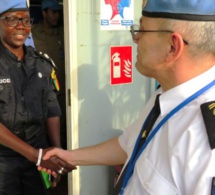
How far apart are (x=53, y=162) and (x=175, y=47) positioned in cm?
107

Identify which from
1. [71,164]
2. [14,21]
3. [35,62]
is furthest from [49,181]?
[14,21]

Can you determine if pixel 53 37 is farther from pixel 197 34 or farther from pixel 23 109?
pixel 197 34

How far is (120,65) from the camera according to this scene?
264cm

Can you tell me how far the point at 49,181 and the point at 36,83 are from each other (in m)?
0.60

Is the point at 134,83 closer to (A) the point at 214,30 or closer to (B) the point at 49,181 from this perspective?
(B) the point at 49,181

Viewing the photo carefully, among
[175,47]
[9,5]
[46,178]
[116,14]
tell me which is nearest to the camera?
[175,47]

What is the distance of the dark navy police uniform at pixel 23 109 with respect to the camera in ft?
6.09

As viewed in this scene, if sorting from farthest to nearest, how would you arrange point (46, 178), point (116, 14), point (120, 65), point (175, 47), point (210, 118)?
point (120, 65) → point (116, 14) → point (46, 178) → point (175, 47) → point (210, 118)

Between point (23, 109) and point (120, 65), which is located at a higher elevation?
point (120, 65)

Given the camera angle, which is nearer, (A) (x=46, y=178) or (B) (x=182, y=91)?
(B) (x=182, y=91)

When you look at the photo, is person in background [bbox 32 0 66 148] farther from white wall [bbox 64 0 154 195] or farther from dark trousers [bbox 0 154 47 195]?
dark trousers [bbox 0 154 47 195]

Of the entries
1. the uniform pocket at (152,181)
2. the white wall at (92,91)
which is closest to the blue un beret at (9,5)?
the white wall at (92,91)

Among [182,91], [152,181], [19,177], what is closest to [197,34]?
[182,91]

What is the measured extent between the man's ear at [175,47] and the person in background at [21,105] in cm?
100
